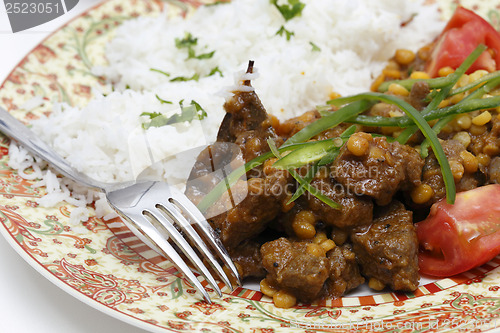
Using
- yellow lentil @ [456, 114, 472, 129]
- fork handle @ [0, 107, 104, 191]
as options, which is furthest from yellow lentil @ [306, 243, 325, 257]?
fork handle @ [0, 107, 104, 191]

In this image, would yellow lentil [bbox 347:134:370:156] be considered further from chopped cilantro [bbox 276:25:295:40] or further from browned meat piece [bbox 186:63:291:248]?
chopped cilantro [bbox 276:25:295:40]

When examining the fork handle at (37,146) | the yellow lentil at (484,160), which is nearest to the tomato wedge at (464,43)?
the yellow lentil at (484,160)

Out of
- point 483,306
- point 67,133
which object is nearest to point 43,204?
point 67,133

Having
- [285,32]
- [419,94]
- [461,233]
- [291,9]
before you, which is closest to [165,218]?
[461,233]

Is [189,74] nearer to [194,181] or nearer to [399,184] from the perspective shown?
[194,181]

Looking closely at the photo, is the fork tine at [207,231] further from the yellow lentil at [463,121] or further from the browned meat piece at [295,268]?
the yellow lentil at [463,121]

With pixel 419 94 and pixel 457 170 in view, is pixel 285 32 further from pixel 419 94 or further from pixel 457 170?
pixel 457 170
